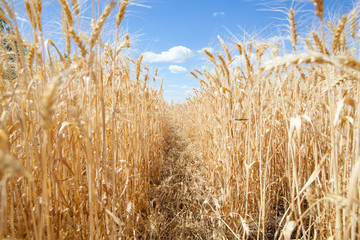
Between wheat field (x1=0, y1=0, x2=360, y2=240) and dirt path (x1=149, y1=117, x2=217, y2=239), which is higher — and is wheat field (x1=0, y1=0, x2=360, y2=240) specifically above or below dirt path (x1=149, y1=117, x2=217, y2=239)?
above

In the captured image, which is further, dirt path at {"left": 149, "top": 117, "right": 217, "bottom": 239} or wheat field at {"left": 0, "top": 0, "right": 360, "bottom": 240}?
dirt path at {"left": 149, "top": 117, "right": 217, "bottom": 239}

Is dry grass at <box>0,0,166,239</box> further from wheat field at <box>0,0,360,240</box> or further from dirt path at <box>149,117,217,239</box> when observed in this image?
dirt path at <box>149,117,217,239</box>

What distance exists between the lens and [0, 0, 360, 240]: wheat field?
0.64m

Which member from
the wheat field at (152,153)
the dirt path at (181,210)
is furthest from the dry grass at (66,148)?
the dirt path at (181,210)

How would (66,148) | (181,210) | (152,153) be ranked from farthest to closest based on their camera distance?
1. (152,153)
2. (181,210)
3. (66,148)

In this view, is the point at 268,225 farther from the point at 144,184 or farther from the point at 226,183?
the point at 144,184

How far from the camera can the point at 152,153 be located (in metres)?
2.17

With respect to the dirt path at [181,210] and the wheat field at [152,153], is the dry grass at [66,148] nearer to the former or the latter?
the wheat field at [152,153]

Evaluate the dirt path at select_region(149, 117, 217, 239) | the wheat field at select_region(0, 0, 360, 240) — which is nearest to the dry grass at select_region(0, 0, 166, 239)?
the wheat field at select_region(0, 0, 360, 240)

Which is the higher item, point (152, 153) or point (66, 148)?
point (66, 148)

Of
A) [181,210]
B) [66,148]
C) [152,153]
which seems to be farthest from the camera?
[152,153]

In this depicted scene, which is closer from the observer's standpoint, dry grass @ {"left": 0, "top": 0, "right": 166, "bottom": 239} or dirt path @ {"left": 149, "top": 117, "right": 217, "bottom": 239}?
dry grass @ {"left": 0, "top": 0, "right": 166, "bottom": 239}

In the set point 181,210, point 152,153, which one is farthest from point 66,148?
point 152,153

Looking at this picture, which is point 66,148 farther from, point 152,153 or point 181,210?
point 152,153
